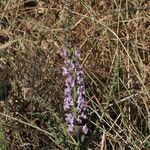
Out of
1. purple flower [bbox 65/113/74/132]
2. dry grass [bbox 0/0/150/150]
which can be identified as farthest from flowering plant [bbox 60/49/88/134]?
dry grass [bbox 0/0/150/150]

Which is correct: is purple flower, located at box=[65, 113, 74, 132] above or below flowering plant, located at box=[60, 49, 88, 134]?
below

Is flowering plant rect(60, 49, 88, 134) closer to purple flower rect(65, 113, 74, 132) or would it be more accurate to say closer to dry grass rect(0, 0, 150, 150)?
purple flower rect(65, 113, 74, 132)

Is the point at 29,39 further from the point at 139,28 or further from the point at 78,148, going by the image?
the point at 78,148

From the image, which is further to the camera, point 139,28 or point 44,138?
point 139,28

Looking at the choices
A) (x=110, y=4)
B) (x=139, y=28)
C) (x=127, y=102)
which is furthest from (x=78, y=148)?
(x=110, y=4)

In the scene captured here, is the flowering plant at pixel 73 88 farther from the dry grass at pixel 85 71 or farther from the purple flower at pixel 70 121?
the dry grass at pixel 85 71

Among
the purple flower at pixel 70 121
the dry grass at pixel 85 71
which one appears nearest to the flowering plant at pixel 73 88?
the purple flower at pixel 70 121

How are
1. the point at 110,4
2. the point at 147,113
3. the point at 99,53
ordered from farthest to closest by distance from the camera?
the point at 110,4, the point at 99,53, the point at 147,113

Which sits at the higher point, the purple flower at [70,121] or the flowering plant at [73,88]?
the flowering plant at [73,88]
